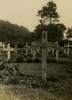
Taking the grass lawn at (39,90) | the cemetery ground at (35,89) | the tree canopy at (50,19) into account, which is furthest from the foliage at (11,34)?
the grass lawn at (39,90)

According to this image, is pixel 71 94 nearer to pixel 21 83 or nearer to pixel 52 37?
pixel 21 83

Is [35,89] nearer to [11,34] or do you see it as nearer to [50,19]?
[50,19]

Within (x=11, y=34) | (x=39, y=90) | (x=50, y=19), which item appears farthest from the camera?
(x=11, y=34)

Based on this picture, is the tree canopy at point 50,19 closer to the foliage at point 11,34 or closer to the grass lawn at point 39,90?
the grass lawn at point 39,90

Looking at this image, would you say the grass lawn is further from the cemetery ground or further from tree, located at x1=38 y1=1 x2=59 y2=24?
tree, located at x1=38 y1=1 x2=59 y2=24

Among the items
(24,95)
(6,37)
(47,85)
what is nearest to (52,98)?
(24,95)

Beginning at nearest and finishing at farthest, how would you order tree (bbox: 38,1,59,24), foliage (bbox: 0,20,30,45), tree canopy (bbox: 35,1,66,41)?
tree (bbox: 38,1,59,24) < tree canopy (bbox: 35,1,66,41) < foliage (bbox: 0,20,30,45)

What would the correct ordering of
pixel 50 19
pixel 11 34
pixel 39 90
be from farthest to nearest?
pixel 11 34
pixel 50 19
pixel 39 90

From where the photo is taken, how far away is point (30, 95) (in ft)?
13.3

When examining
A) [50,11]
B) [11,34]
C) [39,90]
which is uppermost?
[50,11]

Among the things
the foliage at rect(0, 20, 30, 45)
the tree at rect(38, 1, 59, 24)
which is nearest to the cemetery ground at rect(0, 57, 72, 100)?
the tree at rect(38, 1, 59, 24)

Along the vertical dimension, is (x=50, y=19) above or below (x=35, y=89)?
above

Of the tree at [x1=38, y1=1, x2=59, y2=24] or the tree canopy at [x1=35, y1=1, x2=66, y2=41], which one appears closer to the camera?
the tree at [x1=38, y1=1, x2=59, y2=24]

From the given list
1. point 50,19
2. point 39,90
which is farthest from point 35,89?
point 50,19
